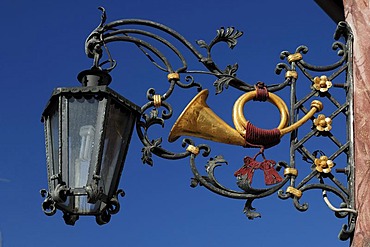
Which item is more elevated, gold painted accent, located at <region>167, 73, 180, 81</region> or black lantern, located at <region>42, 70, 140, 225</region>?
gold painted accent, located at <region>167, 73, 180, 81</region>

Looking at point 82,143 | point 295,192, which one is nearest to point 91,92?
point 82,143

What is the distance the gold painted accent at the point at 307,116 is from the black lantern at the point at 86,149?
93 centimetres

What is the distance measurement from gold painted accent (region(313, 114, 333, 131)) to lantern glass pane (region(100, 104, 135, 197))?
1113 mm

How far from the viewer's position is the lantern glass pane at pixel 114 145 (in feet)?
21.1

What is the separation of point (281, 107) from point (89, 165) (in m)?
1.28

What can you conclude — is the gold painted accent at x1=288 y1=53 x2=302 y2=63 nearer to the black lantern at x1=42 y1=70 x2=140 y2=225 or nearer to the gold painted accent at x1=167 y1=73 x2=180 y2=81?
the gold painted accent at x1=167 y1=73 x2=180 y2=81

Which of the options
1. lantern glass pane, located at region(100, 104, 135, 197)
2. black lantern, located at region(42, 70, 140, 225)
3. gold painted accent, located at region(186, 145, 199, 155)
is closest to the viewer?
black lantern, located at region(42, 70, 140, 225)

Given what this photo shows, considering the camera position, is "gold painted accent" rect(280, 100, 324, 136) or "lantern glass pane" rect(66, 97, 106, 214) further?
"gold painted accent" rect(280, 100, 324, 136)

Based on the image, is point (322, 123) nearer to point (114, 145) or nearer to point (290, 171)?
point (290, 171)

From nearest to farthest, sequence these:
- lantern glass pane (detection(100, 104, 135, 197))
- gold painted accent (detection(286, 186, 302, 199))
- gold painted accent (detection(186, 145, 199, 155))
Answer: lantern glass pane (detection(100, 104, 135, 197)) < gold painted accent (detection(286, 186, 302, 199)) < gold painted accent (detection(186, 145, 199, 155))

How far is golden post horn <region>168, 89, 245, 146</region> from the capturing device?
6785mm

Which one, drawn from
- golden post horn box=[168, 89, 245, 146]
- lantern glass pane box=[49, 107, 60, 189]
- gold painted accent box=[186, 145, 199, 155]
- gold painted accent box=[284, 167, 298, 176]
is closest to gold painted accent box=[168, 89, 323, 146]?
golden post horn box=[168, 89, 245, 146]

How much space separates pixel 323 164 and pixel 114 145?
4.04ft

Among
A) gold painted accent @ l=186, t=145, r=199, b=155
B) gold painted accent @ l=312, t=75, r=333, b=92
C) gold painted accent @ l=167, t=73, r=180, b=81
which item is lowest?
gold painted accent @ l=186, t=145, r=199, b=155
